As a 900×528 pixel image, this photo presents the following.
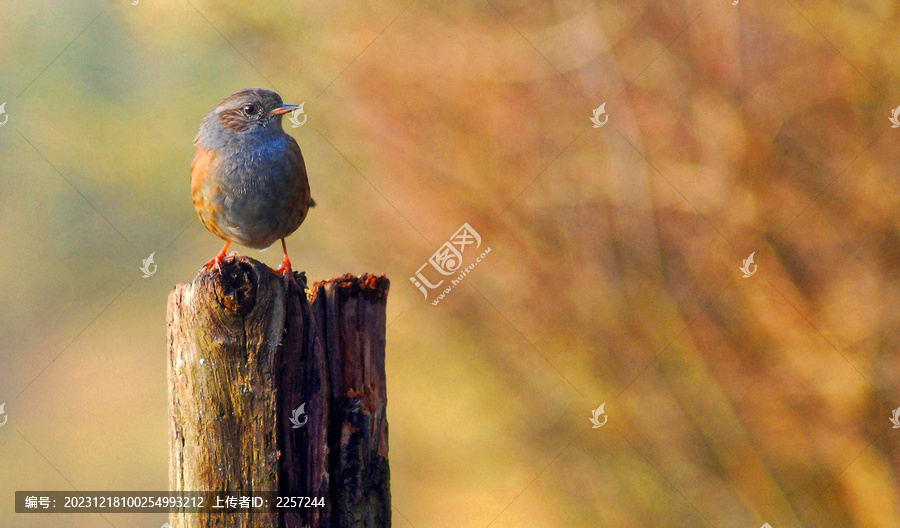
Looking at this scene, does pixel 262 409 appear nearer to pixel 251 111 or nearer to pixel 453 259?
pixel 251 111

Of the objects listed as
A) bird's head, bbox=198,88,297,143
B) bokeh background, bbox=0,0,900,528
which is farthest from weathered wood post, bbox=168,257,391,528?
bokeh background, bbox=0,0,900,528

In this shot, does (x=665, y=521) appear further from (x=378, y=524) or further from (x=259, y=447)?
(x=259, y=447)

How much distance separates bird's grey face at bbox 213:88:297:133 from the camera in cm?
374

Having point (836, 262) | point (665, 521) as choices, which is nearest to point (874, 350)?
point (836, 262)

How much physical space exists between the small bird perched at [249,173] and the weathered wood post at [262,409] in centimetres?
111

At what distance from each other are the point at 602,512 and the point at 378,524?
582 centimetres

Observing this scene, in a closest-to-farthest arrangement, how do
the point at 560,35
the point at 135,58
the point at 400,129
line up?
the point at 560,35 < the point at 400,129 < the point at 135,58

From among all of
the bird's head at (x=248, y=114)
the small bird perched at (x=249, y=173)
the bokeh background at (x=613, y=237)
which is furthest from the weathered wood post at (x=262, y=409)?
the bokeh background at (x=613, y=237)

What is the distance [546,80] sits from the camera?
6973 millimetres

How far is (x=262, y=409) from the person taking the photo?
2.27 meters

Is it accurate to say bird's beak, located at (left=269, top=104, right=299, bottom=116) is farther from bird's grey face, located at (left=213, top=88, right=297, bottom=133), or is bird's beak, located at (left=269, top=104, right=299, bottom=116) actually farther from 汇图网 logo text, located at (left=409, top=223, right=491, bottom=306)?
汇图网 logo text, located at (left=409, top=223, right=491, bottom=306)

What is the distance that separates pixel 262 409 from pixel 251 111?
6.83 ft

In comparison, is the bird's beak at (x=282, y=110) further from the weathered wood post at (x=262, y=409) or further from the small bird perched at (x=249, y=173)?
the weathered wood post at (x=262, y=409)

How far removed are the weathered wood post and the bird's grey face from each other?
5.26 ft
